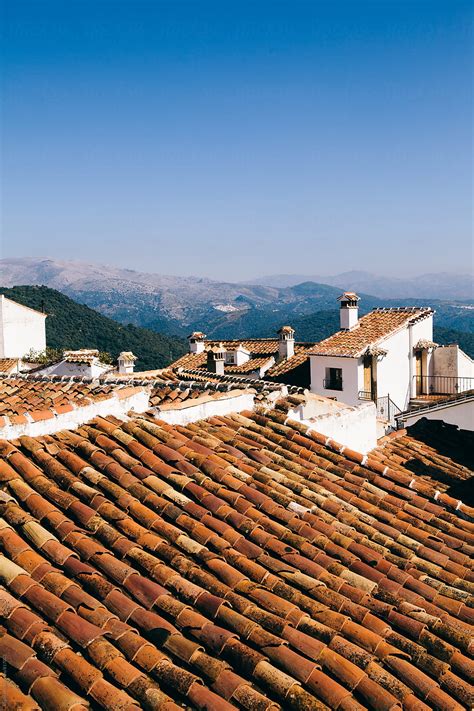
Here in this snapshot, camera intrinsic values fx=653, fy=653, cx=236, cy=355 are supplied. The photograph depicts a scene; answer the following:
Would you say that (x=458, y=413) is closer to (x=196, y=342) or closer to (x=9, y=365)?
(x=9, y=365)

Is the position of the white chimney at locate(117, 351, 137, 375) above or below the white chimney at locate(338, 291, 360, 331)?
below

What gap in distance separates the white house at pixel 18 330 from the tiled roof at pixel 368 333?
22.2m

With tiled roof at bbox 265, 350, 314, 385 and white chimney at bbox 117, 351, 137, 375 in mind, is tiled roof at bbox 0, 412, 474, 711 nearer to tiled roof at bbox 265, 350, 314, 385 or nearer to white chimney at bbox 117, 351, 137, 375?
white chimney at bbox 117, 351, 137, 375

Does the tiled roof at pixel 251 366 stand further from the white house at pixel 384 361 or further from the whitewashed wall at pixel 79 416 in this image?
the whitewashed wall at pixel 79 416

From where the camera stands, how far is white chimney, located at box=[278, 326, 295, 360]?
35781 mm

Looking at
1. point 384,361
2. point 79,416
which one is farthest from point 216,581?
point 384,361

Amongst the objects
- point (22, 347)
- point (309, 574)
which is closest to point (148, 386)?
point (309, 574)

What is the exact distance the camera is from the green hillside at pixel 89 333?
3087 inches

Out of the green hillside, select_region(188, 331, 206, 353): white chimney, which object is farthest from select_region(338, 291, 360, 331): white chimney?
the green hillside

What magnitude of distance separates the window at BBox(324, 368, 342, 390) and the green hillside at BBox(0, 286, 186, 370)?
4218 cm

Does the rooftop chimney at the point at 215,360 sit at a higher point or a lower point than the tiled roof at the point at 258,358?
higher

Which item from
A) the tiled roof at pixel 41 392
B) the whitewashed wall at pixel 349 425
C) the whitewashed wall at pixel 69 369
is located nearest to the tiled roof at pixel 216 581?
the whitewashed wall at pixel 349 425

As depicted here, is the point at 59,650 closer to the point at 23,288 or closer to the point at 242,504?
the point at 242,504

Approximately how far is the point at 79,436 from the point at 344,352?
26.0 metres
